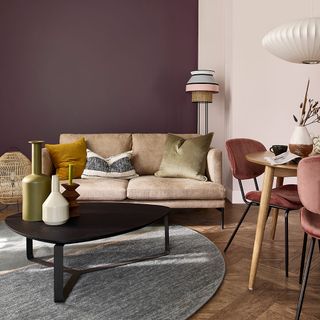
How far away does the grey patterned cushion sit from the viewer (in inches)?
147

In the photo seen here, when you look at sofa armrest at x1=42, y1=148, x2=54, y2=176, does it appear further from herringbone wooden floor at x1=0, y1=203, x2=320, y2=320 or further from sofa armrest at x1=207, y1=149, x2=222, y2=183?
sofa armrest at x1=207, y1=149, x2=222, y2=183

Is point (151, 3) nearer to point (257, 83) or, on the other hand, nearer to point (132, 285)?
point (257, 83)

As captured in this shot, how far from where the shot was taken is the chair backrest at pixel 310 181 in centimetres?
167

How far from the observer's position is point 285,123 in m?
4.28

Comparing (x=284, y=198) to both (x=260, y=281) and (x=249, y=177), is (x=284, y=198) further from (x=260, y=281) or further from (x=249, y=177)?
(x=260, y=281)

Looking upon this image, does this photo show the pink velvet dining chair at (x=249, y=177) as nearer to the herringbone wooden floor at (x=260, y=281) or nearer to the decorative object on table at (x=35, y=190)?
the herringbone wooden floor at (x=260, y=281)

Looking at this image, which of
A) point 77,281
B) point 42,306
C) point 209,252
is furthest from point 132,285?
point 209,252

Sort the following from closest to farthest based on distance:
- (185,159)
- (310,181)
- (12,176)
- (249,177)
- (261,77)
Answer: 1. (310,181)
2. (249,177)
3. (185,159)
4. (12,176)
5. (261,77)

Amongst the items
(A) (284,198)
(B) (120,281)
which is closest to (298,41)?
(A) (284,198)

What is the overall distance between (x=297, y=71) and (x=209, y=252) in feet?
8.28

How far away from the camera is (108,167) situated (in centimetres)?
377

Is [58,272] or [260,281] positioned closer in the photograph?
[58,272]

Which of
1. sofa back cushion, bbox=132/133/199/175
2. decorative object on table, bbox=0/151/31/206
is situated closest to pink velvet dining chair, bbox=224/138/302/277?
sofa back cushion, bbox=132/133/199/175

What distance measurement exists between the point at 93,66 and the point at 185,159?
1933mm
